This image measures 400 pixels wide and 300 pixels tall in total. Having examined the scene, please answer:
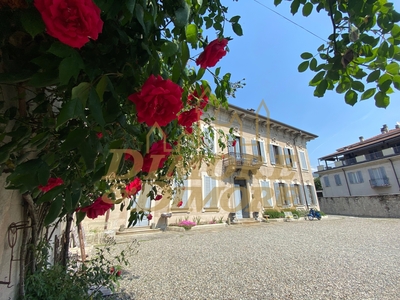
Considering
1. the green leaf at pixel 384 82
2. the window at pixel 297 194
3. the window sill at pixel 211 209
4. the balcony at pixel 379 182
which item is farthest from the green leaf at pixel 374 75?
the balcony at pixel 379 182

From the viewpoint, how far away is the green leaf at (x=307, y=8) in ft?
4.19

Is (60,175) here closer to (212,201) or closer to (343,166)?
(212,201)

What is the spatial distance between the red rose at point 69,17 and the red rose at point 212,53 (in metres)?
0.44

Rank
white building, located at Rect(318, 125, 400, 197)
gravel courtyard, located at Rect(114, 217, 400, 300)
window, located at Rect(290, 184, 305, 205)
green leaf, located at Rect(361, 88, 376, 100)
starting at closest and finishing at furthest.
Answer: green leaf, located at Rect(361, 88, 376, 100) → gravel courtyard, located at Rect(114, 217, 400, 300) → window, located at Rect(290, 184, 305, 205) → white building, located at Rect(318, 125, 400, 197)

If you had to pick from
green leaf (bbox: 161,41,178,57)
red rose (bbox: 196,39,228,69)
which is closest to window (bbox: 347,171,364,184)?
red rose (bbox: 196,39,228,69)

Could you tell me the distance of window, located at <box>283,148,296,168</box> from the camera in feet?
43.4

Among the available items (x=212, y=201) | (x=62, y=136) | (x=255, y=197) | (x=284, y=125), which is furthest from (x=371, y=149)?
(x=62, y=136)

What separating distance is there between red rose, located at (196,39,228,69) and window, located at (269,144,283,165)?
40.8ft

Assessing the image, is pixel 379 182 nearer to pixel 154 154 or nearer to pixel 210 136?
pixel 210 136

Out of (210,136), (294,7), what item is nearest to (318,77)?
(294,7)

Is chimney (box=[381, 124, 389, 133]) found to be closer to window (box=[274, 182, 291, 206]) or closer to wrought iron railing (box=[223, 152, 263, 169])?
window (box=[274, 182, 291, 206])

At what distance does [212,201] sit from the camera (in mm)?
9406

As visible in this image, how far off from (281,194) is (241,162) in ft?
12.7

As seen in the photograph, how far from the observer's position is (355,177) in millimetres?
19312
